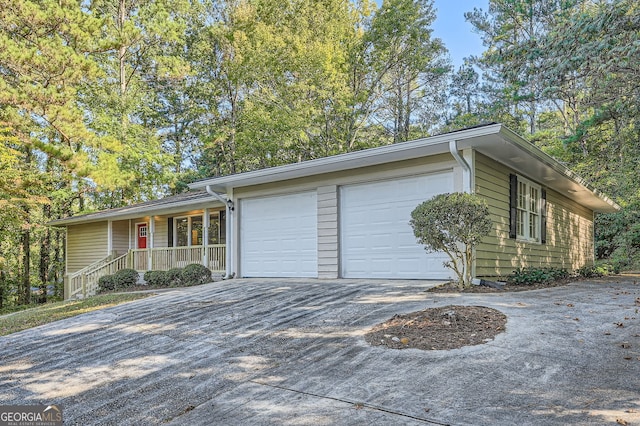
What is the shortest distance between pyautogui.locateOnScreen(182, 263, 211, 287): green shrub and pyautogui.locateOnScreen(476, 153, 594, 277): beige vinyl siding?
7.70 metres

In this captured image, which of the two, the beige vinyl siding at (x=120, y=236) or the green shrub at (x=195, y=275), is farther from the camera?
the beige vinyl siding at (x=120, y=236)

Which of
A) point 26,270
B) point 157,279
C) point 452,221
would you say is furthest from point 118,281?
point 452,221

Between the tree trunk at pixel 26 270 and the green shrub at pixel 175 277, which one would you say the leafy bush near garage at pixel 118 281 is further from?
the tree trunk at pixel 26 270

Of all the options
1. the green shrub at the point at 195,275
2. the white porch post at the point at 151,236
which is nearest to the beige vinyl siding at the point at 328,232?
the green shrub at the point at 195,275

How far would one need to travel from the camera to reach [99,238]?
18812 millimetres

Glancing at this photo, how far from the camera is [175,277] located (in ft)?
41.8

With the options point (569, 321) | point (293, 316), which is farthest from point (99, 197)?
point (569, 321)

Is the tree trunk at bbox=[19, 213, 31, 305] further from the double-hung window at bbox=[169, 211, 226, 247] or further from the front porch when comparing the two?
the double-hung window at bbox=[169, 211, 226, 247]

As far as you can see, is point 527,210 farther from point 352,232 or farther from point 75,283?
point 75,283

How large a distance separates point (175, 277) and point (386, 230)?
7.01 m

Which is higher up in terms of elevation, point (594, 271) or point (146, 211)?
point (146, 211)

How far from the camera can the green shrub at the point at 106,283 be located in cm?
1382

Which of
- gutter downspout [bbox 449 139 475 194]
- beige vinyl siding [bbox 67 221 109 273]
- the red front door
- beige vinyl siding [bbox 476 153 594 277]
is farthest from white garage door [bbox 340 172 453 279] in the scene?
beige vinyl siding [bbox 67 221 109 273]

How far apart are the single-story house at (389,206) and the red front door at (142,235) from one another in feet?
17.6
